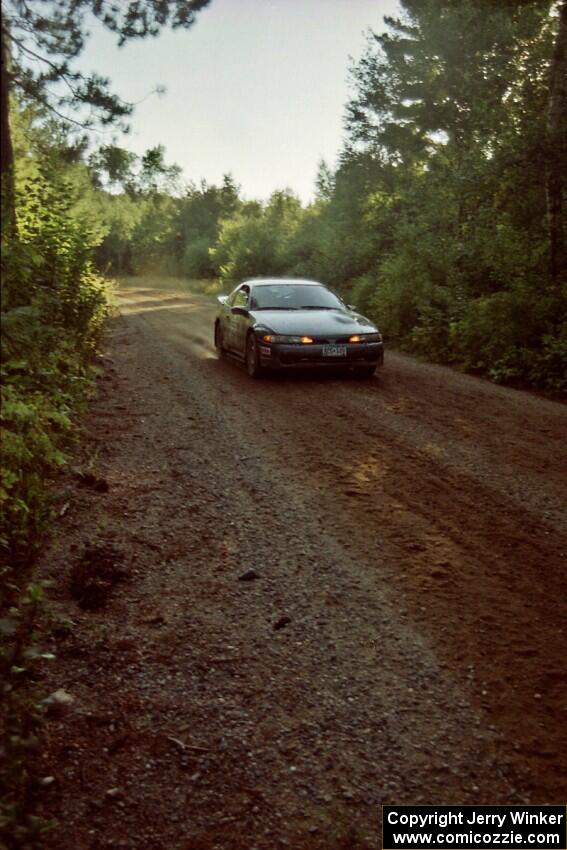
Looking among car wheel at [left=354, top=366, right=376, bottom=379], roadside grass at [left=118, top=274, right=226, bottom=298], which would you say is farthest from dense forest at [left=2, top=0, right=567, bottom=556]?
roadside grass at [left=118, top=274, right=226, bottom=298]

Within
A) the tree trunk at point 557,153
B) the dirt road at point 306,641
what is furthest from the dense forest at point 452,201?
the dirt road at point 306,641

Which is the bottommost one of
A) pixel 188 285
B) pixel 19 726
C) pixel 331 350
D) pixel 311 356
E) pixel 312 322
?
pixel 19 726

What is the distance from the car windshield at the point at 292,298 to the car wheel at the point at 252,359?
0.75 metres

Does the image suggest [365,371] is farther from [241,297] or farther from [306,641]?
[306,641]

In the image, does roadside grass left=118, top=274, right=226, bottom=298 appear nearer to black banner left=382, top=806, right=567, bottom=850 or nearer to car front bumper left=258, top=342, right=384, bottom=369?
car front bumper left=258, top=342, right=384, bottom=369

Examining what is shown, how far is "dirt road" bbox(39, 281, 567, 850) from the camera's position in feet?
8.92

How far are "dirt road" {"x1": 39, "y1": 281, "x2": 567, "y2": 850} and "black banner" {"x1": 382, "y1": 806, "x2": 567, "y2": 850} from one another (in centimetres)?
6

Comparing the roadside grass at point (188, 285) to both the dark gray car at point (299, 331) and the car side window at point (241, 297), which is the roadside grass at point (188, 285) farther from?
the dark gray car at point (299, 331)

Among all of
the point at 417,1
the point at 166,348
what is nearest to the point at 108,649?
the point at 166,348

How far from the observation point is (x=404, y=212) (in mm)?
20094

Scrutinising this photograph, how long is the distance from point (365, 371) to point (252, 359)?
6.12ft

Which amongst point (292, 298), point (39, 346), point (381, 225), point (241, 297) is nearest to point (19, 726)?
point (39, 346)

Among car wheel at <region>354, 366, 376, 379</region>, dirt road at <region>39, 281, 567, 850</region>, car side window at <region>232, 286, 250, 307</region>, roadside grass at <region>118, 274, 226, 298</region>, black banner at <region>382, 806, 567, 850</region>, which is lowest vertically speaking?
black banner at <region>382, 806, 567, 850</region>

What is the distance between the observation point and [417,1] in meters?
28.3
